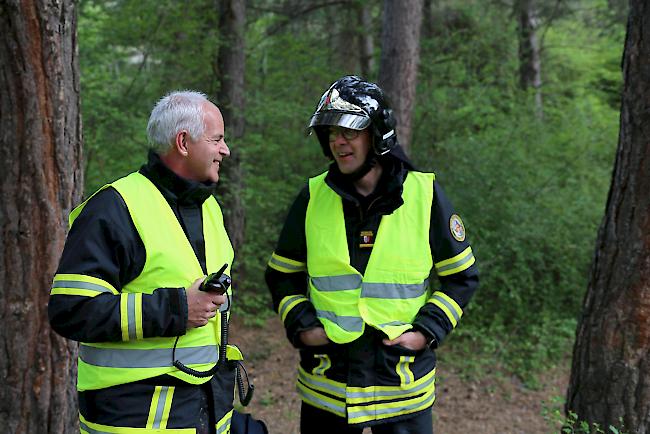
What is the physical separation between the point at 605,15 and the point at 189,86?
26.3 feet

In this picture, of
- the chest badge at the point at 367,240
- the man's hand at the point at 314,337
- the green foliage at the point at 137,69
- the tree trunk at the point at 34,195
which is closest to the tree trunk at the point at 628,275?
the chest badge at the point at 367,240

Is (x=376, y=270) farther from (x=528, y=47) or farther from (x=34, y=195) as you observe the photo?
(x=528, y=47)

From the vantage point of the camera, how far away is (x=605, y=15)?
1176 cm

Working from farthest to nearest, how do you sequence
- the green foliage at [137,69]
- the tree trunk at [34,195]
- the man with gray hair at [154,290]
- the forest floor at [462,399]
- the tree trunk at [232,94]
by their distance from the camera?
the tree trunk at [232,94] → the green foliage at [137,69] → the forest floor at [462,399] → the tree trunk at [34,195] → the man with gray hair at [154,290]

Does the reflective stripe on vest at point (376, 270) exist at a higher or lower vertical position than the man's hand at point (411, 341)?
higher

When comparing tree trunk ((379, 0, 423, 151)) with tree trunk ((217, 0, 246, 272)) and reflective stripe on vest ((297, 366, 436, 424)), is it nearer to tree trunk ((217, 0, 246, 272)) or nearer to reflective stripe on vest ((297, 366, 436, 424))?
tree trunk ((217, 0, 246, 272))

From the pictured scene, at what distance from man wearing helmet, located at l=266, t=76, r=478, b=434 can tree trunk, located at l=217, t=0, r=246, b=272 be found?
18.0ft

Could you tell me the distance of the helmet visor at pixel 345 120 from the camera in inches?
115

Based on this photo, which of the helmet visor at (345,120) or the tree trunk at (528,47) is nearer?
the helmet visor at (345,120)

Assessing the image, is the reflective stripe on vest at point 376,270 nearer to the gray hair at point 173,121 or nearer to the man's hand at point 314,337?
the man's hand at point 314,337

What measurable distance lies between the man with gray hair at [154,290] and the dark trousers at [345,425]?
624 millimetres

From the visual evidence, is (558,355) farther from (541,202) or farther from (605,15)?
(605,15)

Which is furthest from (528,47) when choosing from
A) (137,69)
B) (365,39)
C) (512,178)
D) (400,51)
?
(137,69)

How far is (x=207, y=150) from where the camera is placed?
8.09ft
